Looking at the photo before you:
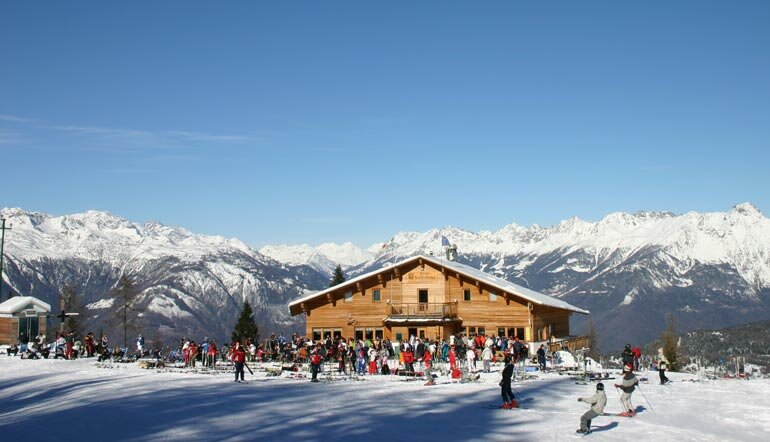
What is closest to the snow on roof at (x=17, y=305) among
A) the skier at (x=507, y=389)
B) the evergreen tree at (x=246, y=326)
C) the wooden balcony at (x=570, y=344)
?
the wooden balcony at (x=570, y=344)

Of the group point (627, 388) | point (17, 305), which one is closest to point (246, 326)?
point (17, 305)

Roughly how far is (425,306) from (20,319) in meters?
28.0

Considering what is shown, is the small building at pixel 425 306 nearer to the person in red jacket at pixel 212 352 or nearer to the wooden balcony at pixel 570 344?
the wooden balcony at pixel 570 344

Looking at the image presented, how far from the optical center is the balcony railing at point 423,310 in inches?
2034

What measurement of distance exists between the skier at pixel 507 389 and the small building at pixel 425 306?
82.6 feet

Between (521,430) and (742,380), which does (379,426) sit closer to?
(521,430)

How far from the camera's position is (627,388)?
23781mm

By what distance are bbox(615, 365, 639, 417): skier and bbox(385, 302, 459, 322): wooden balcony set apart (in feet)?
88.8

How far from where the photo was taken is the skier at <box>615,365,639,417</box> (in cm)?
2364

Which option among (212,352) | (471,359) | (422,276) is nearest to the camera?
(471,359)

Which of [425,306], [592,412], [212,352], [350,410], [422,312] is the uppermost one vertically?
[425,306]

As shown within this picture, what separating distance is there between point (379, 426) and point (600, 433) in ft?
21.0

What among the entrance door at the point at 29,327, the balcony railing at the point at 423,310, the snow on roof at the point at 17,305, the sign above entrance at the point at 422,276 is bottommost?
the entrance door at the point at 29,327

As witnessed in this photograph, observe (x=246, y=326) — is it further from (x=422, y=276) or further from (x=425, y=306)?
(x=425, y=306)
